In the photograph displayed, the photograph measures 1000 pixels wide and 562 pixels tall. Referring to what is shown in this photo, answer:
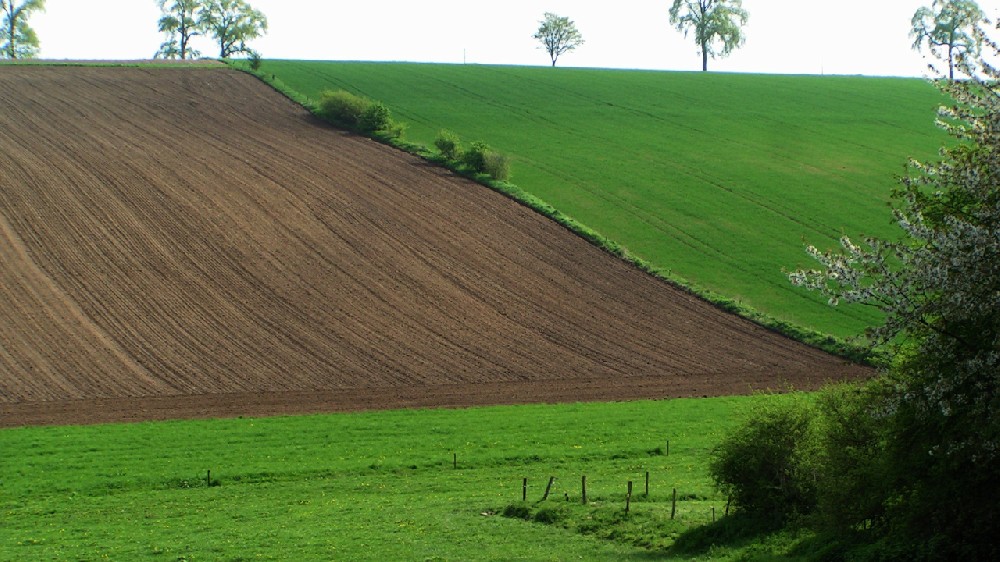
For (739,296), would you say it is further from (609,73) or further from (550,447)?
(609,73)

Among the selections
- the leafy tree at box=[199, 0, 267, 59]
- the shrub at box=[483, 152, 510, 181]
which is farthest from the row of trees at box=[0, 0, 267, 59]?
the shrub at box=[483, 152, 510, 181]

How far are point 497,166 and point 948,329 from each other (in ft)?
171

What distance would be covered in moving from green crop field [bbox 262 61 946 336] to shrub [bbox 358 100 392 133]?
249 centimetres

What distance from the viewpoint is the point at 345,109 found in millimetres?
77375

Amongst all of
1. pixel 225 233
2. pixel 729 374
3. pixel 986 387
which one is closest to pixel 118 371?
pixel 225 233

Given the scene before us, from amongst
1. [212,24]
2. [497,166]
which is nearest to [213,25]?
[212,24]

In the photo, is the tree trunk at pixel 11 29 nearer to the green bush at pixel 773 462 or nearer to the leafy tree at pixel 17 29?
the leafy tree at pixel 17 29

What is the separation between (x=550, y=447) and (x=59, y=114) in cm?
5256

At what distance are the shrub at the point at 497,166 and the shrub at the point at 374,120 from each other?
11425 mm

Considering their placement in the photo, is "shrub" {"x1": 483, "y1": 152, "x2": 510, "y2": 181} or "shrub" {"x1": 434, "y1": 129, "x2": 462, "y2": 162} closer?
"shrub" {"x1": 483, "y1": 152, "x2": 510, "y2": 181}

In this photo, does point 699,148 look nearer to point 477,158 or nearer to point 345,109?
point 477,158

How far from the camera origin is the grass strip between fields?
4697 centimetres

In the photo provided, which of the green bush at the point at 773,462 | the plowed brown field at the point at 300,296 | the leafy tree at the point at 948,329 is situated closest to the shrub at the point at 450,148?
the plowed brown field at the point at 300,296

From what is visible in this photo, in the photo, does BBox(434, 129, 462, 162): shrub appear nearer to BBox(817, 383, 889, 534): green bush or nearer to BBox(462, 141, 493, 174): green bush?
BBox(462, 141, 493, 174): green bush
